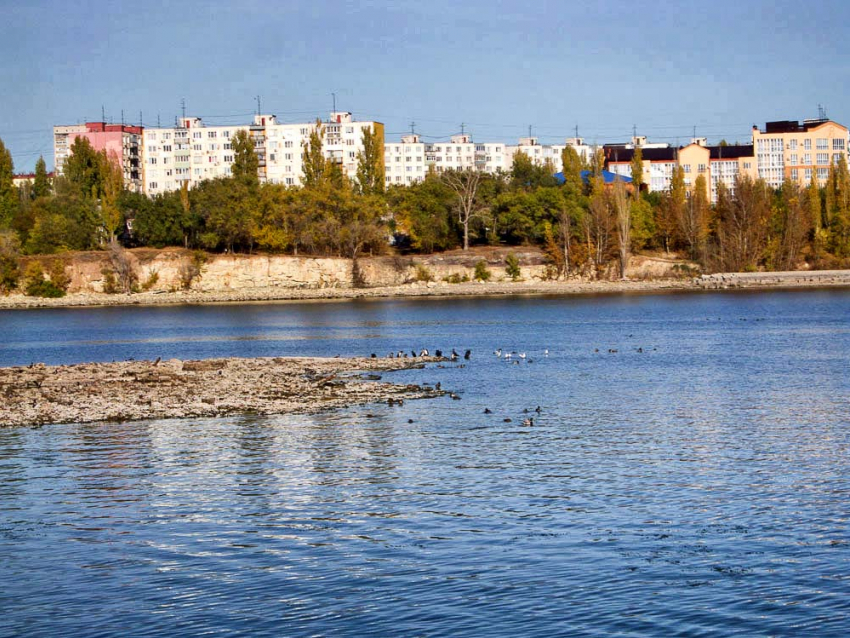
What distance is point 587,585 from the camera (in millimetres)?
14023

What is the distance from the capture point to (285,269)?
128 metres

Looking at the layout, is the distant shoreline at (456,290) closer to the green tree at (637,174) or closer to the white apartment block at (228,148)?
the green tree at (637,174)

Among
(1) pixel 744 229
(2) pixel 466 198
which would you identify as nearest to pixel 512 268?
(2) pixel 466 198

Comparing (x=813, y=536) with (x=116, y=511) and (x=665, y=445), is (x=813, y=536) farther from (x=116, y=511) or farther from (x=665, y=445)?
(x=116, y=511)

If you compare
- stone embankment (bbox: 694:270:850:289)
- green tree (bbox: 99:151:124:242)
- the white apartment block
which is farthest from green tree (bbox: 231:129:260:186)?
stone embankment (bbox: 694:270:850:289)

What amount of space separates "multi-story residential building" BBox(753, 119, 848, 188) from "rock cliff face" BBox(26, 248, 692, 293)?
223 feet

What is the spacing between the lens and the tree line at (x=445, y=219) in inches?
4970

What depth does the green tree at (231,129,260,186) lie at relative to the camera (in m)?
129

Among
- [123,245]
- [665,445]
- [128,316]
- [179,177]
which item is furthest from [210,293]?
[665,445]

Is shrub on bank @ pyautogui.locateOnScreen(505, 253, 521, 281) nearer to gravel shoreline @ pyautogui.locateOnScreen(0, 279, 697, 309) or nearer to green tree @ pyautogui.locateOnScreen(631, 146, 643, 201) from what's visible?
gravel shoreline @ pyautogui.locateOnScreen(0, 279, 697, 309)

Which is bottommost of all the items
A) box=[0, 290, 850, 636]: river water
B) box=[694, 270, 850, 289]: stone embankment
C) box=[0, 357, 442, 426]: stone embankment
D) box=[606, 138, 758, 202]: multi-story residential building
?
box=[0, 290, 850, 636]: river water

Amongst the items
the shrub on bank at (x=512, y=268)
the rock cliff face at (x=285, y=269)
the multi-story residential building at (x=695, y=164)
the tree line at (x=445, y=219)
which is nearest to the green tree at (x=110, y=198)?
the tree line at (x=445, y=219)

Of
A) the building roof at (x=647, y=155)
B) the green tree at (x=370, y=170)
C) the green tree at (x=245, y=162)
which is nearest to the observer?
the green tree at (x=245, y=162)

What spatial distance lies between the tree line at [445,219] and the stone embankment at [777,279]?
3.72 meters
